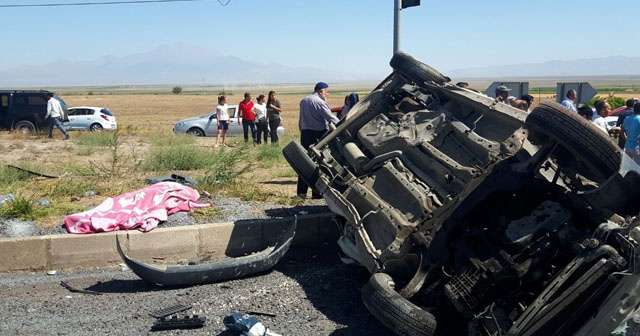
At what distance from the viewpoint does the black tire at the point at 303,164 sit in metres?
6.68

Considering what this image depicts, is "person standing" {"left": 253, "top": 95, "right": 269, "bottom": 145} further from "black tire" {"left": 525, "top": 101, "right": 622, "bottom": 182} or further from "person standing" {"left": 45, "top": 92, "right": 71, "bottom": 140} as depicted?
"black tire" {"left": 525, "top": 101, "right": 622, "bottom": 182}

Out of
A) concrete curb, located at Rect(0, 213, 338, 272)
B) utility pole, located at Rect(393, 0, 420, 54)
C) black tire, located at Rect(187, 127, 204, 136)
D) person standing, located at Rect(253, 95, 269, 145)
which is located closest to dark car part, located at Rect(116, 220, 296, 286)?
concrete curb, located at Rect(0, 213, 338, 272)

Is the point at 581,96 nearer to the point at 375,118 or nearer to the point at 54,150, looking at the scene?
the point at 375,118

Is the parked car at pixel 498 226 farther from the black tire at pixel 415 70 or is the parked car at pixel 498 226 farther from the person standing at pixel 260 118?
the person standing at pixel 260 118

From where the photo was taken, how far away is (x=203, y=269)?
5930 mm

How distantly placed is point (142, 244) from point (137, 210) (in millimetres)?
552

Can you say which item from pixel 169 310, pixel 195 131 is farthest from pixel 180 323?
pixel 195 131

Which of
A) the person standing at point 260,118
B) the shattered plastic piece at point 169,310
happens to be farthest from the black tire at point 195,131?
the shattered plastic piece at point 169,310

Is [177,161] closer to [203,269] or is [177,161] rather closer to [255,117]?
[203,269]

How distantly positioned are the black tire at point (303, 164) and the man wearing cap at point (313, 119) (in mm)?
1709

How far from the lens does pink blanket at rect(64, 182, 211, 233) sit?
675cm

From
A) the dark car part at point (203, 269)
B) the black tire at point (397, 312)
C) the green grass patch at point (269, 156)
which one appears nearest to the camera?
the black tire at point (397, 312)

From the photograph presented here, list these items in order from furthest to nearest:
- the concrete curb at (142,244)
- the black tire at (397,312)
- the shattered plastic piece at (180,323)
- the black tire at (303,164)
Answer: the black tire at (303,164) < the concrete curb at (142,244) < the shattered plastic piece at (180,323) < the black tire at (397,312)

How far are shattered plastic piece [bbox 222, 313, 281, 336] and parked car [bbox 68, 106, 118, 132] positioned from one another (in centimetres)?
2152
